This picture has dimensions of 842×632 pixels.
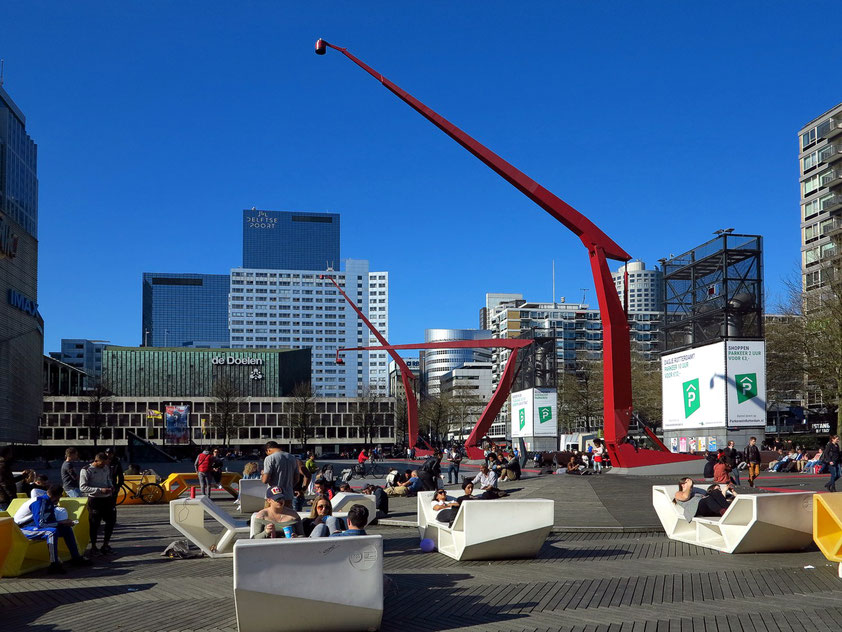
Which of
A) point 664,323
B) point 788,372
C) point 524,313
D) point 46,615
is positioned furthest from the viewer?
point 524,313

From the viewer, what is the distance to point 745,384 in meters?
31.5

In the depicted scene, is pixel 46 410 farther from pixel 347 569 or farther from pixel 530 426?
pixel 347 569

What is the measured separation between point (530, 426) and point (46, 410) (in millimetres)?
91514

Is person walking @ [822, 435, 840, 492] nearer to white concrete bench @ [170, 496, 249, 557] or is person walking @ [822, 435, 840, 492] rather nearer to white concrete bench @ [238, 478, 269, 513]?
white concrete bench @ [238, 478, 269, 513]

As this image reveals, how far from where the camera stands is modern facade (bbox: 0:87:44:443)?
5834 cm

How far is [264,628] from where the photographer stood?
7469 mm

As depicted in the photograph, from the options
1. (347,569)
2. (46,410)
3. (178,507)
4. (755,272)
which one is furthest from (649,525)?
(46,410)

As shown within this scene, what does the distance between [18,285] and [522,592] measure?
59635 mm

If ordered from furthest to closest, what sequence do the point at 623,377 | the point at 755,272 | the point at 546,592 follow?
the point at 755,272, the point at 623,377, the point at 546,592

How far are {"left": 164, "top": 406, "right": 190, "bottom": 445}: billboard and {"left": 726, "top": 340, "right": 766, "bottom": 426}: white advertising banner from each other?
80.2 metres

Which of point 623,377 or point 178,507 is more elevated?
point 623,377

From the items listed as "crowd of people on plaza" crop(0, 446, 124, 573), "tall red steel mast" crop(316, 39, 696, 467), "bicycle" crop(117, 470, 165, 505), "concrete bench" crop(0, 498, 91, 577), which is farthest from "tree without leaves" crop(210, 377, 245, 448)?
"concrete bench" crop(0, 498, 91, 577)

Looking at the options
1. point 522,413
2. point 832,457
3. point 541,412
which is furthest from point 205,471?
point 522,413

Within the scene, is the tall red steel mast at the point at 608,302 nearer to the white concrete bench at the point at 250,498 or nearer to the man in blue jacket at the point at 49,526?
the white concrete bench at the point at 250,498
